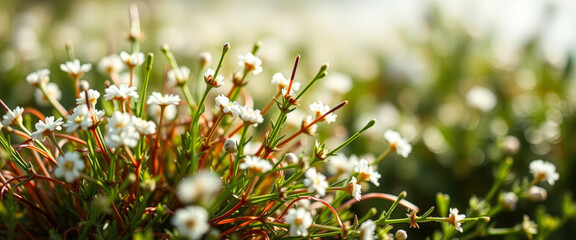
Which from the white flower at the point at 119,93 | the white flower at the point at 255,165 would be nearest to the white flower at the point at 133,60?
the white flower at the point at 119,93

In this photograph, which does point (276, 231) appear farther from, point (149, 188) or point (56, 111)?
point (56, 111)

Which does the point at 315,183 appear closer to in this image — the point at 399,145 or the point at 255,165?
the point at 255,165

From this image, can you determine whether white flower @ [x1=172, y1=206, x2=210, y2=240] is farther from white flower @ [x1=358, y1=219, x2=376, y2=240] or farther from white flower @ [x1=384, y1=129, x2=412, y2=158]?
white flower @ [x1=384, y1=129, x2=412, y2=158]

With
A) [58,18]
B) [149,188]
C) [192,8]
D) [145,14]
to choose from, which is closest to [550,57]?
[149,188]

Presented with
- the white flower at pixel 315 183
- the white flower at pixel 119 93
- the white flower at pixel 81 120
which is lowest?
the white flower at pixel 315 183

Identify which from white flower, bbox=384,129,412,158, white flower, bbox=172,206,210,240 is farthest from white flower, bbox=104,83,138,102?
white flower, bbox=384,129,412,158

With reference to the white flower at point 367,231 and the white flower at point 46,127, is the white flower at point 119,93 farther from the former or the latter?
the white flower at point 367,231
